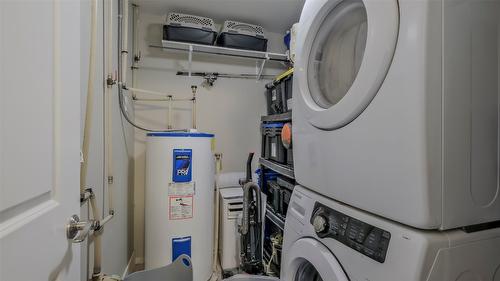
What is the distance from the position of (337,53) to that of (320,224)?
2.00ft

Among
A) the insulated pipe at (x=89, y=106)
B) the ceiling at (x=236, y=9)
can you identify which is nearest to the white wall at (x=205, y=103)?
the ceiling at (x=236, y=9)

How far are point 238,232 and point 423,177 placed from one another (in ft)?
5.38

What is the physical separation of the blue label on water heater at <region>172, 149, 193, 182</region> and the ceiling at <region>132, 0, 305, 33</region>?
1.30 metres

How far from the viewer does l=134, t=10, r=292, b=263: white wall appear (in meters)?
2.07

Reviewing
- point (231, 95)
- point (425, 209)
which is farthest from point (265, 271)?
point (231, 95)

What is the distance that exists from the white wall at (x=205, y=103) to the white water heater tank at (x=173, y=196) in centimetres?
56

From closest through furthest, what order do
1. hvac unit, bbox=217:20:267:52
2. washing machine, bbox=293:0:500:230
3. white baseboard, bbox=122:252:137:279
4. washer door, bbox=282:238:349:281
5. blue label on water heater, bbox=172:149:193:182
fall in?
washing machine, bbox=293:0:500:230 < washer door, bbox=282:238:349:281 < blue label on water heater, bbox=172:149:193:182 < white baseboard, bbox=122:252:137:279 < hvac unit, bbox=217:20:267:52

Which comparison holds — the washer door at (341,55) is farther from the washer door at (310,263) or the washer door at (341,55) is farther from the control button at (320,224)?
the washer door at (310,263)

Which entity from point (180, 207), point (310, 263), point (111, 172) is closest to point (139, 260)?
point (180, 207)

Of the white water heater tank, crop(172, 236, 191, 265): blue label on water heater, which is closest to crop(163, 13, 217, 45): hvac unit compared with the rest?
→ the white water heater tank

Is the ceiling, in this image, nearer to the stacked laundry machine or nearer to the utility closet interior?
the utility closet interior

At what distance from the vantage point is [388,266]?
1.74 feet

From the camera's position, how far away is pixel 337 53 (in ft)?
2.68

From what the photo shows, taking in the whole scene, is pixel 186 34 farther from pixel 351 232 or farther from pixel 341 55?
pixel 351 232
